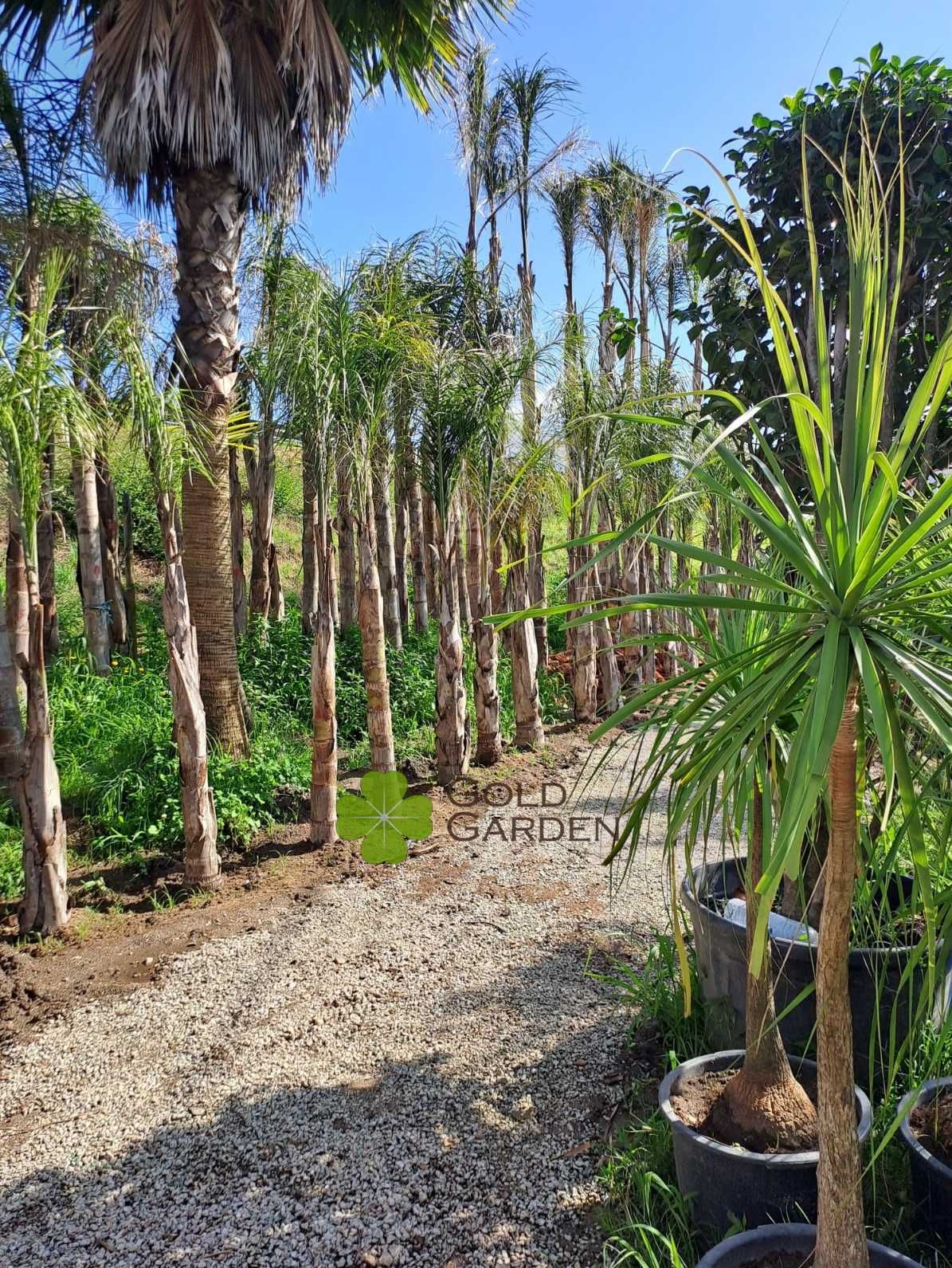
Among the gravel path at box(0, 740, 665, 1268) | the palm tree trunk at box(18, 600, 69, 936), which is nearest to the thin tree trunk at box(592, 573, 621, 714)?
the gravel path at box(0, 740, 665, 1268)

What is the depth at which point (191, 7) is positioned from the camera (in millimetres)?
5324

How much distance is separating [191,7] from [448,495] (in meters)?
3.74

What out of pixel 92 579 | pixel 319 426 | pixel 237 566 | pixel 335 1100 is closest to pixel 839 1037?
pixel 335 1100

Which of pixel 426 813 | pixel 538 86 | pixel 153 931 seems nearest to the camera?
pixel 153 931

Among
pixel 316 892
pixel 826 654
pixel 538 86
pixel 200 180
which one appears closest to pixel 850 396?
pixel 826 654

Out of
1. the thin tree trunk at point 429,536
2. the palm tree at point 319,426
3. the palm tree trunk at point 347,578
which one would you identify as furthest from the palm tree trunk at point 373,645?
the thin tree trunk at point 429,536

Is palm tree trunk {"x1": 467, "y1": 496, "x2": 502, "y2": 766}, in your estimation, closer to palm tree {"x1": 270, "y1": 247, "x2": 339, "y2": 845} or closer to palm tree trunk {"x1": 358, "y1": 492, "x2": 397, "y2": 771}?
palm tree trunk {"x1": 358, "y1": 492, "x2": 397, "y2": 771}

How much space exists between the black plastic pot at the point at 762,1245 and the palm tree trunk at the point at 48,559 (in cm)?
466

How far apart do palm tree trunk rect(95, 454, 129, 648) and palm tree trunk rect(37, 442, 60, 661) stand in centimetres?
86

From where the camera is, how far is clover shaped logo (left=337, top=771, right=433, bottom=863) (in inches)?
231

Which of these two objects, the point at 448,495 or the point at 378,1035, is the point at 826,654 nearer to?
the point at 378,1035

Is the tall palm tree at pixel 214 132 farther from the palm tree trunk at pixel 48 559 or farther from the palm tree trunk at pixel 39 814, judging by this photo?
the palm tree trunk at pixel 39 814

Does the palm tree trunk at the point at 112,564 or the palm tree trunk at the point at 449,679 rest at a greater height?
the palm tree trunk at the point at 112,564

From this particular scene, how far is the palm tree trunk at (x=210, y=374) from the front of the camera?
19.2ft
